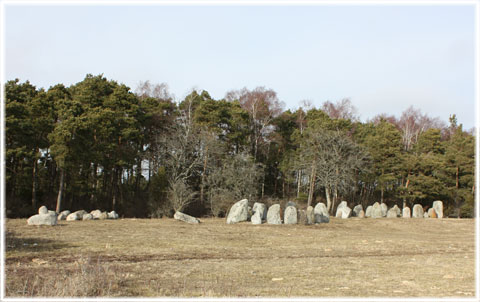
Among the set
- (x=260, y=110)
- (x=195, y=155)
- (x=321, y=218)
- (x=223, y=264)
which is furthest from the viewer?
(x=260, y=110)

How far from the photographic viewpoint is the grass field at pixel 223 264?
21.5 ft

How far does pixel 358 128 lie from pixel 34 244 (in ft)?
109

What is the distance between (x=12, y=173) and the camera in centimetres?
2503

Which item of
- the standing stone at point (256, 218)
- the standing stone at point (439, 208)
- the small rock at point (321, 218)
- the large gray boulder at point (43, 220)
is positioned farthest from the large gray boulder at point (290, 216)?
the standing stone at point (439, 208)

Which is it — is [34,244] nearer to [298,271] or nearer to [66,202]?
[298,271]

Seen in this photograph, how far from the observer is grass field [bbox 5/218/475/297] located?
656 centimetres

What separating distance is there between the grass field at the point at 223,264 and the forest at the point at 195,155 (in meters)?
9.61

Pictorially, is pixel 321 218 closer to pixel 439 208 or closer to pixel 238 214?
pixel 238 214

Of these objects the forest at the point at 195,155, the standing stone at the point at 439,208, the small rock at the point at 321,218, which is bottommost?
the small rock at the point at 321,218

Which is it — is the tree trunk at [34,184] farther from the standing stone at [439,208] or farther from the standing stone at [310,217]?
the standing stone at [439,208]

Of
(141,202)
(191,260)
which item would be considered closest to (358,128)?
(141,202)

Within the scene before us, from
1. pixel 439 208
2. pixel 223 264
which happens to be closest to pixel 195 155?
pixel 439 208

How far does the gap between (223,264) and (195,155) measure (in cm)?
2223

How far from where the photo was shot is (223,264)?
31.2ft
